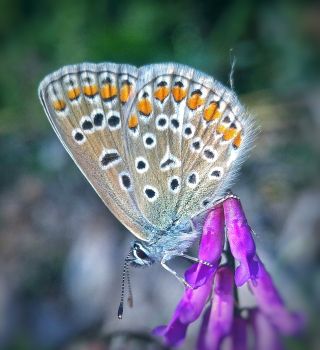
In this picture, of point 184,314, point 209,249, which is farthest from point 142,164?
point 184,314

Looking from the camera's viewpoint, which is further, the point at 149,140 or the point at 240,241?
the point at 149,140

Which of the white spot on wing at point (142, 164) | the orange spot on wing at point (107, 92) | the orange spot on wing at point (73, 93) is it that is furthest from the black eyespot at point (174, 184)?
the orange spot on wing at point (73, 93)

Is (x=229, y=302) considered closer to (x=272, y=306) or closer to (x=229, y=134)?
(x=272, y=306)

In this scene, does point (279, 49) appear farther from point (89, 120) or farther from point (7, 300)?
point (89, 120)

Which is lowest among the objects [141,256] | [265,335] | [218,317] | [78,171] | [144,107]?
[265,335]

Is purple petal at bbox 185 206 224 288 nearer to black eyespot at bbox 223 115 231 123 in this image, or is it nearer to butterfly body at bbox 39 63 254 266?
butterfly body at bbox 39 63 254 266
